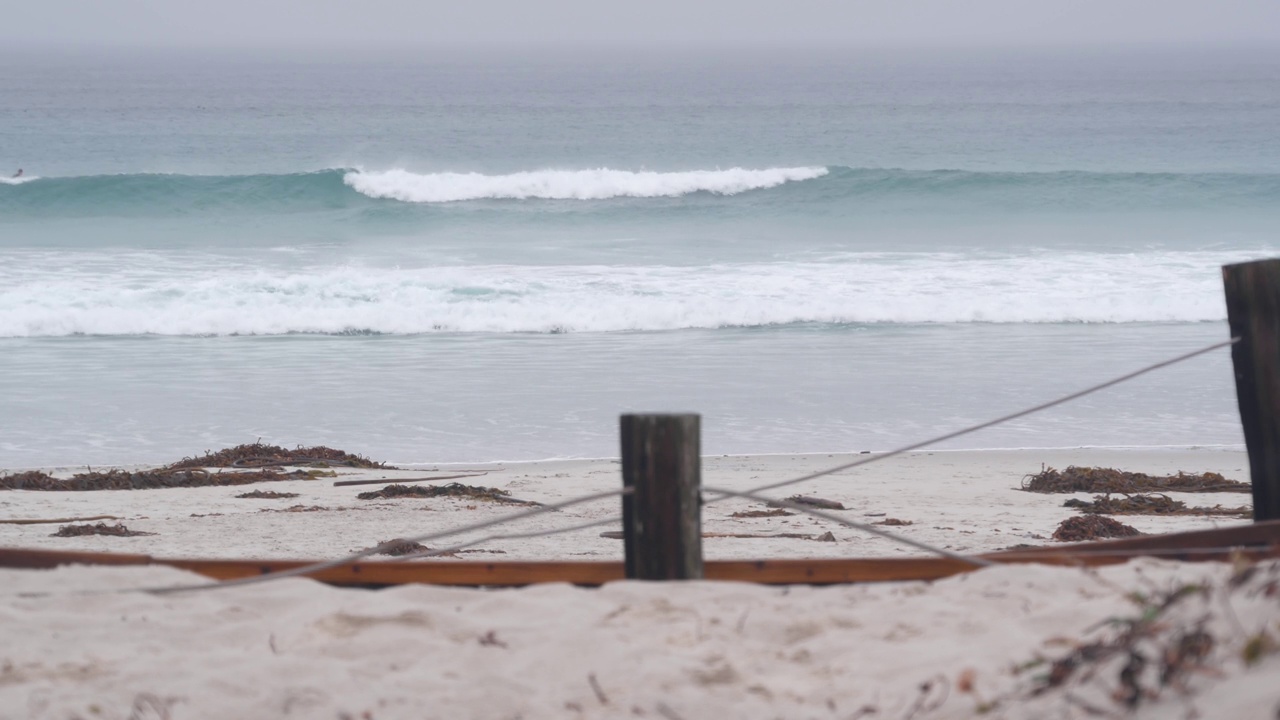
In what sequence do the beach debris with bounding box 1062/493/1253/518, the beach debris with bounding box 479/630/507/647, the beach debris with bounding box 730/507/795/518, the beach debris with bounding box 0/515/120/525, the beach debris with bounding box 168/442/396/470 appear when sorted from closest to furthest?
the beach debris with bounding box 479/630/507/647 → the beach debris with bounding box 0/515/120/525 → the beach debris with bounding box 1062/493/1253/518 → the beach debris with bounding box 730/507/795/518 → the beach debris with bounding box 168/442/396/470

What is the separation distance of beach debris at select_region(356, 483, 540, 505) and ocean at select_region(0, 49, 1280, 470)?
1327 mm

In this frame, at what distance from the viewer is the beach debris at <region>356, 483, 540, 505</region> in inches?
278

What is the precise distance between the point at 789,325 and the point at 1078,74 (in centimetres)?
8129

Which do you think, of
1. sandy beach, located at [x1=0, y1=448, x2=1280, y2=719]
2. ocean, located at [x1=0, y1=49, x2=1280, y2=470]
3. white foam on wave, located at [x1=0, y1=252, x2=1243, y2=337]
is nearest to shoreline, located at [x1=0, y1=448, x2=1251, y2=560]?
ocean, located at [x1=0, y1=49, x2=1280, y2=470]

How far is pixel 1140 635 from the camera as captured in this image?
2.54 meters

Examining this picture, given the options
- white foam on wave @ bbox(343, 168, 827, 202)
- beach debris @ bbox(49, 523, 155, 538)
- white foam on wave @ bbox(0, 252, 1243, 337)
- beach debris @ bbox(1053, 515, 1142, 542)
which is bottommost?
beach debris @ bbox(1053, 515, 1142, 542)

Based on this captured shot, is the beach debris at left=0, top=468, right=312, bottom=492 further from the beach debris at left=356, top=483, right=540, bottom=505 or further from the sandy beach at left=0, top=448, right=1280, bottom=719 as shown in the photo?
the sandy beach at left=0, top=448, right=1280, bottom=719

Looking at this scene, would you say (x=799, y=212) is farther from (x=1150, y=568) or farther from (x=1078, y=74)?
(x=1078, y=74)

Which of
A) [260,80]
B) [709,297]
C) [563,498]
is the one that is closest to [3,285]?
[709,297]

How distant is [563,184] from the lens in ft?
93.2

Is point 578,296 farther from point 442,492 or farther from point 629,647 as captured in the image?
point 629,647

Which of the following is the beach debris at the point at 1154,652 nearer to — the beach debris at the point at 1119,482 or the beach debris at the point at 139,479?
the beach debris at the point at 1119,482

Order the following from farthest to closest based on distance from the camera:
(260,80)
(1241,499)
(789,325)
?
(260,80) → (789,325) → (1241,499)

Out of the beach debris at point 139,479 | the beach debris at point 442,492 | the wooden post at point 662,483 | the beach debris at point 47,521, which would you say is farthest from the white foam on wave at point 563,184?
the wooden post at point 662,483
